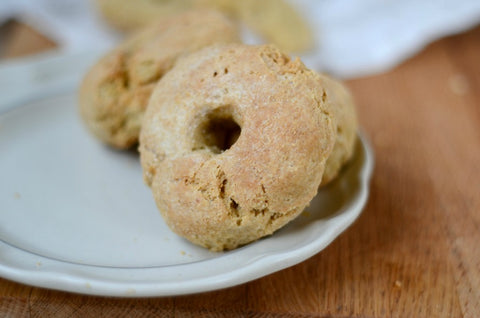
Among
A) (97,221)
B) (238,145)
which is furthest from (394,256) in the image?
(97,221)

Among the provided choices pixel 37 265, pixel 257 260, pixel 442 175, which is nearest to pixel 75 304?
pixel 37 265

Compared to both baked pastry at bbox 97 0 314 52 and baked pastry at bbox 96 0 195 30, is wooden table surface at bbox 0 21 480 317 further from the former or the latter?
baked pastry at bbox 96 0 195 30

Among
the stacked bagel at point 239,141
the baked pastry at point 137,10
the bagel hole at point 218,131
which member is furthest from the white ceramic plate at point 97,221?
the baked pastry at point 137,10

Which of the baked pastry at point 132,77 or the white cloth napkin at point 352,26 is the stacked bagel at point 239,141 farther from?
the white cloth napkin at point 352,26

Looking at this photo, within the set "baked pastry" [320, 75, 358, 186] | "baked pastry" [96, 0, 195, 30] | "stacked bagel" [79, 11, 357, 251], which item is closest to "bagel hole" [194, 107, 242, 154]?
"stacked bagel" [79, 11, 357, 251]

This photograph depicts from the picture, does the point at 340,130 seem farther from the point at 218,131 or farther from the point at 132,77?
the point at 132,77

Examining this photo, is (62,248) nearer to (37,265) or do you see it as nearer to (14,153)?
(37,265)
